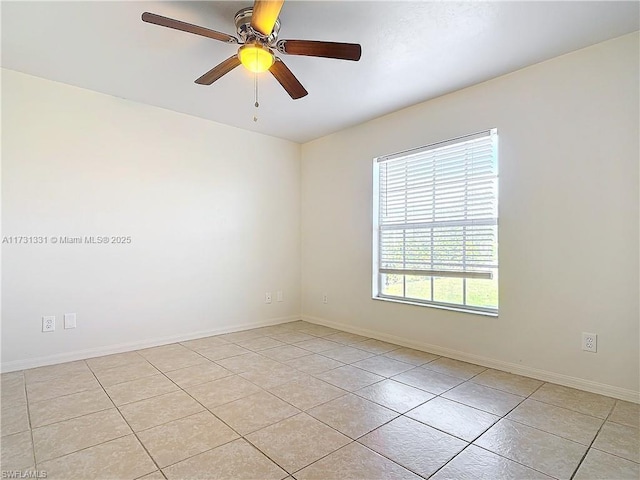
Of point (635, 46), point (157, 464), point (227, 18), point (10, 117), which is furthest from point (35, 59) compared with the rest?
point (635, 46)

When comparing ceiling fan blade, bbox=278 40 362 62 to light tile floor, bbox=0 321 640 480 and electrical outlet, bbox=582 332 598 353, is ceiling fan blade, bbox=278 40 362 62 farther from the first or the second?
electrical outlet, bbox=582 332 598 353

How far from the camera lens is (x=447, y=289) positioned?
3.37 m

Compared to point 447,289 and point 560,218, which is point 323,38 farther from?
point 447,289

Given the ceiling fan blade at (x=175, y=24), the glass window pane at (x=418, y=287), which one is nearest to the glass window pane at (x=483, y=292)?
the glass window pane at (x=418, y=287)

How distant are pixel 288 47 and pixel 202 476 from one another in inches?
89.5

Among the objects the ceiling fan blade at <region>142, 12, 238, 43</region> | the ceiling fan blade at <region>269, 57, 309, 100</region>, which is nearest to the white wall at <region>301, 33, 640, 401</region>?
the ceiling fan blade at <region>269, 57, 309, 100</region>

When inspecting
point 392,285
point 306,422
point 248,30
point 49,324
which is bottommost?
point 306,422

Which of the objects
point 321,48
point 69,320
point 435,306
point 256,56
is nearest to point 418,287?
point 435,306

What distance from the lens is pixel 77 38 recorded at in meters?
2.42

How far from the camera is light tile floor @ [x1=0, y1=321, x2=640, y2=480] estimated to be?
1662 millimetres

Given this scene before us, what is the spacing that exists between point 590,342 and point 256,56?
3014 millimetres

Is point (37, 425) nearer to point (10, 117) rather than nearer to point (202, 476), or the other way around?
point (202, 476)

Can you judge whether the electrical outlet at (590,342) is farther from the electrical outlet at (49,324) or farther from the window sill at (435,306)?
the electrical outlet at (49,324)

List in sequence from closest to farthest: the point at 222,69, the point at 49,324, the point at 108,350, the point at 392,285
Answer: the point at 222,69 < the point at 49,324 < the point at 108,350 < the point at 392,285
